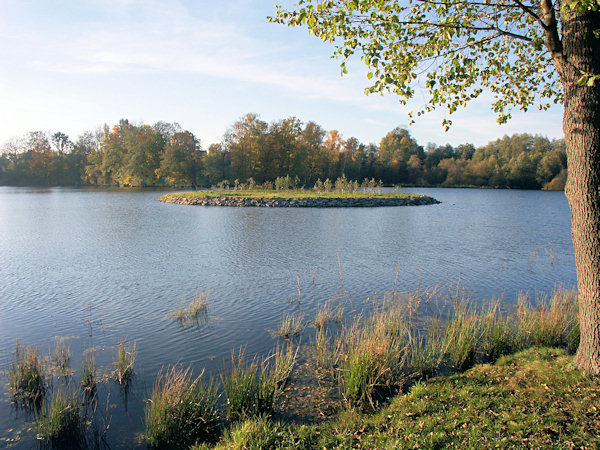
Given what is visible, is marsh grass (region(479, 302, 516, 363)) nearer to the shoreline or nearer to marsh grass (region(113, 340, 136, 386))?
marsh grass (region(113, 340, 136, 386))

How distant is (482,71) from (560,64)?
215 cm

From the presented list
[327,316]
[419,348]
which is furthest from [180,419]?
[327,316]

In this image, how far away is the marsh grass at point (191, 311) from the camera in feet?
31.7

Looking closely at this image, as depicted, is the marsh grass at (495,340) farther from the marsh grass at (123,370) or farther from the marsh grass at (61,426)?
the marsh grass at (61,426)

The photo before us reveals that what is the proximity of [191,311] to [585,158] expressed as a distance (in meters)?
8.39

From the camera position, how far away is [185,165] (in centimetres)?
6962

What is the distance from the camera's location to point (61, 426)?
5.21 metres

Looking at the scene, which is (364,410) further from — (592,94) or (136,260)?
(136,260)

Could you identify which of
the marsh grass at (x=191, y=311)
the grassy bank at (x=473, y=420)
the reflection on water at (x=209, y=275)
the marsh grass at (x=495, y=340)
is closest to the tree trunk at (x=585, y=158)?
the grassy bank at (x=473, y=420)

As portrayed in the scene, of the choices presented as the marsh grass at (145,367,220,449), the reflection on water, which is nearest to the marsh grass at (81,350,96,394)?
the reflection on water

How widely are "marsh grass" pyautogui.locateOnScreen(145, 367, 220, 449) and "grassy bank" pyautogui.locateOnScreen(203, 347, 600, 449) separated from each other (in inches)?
15.6

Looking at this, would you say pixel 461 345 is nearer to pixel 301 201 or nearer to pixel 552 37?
pixel 552 37

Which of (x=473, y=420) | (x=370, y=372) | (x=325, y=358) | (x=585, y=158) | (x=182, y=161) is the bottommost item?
(x=325, y=358)

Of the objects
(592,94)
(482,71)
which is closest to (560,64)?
(592,94)
